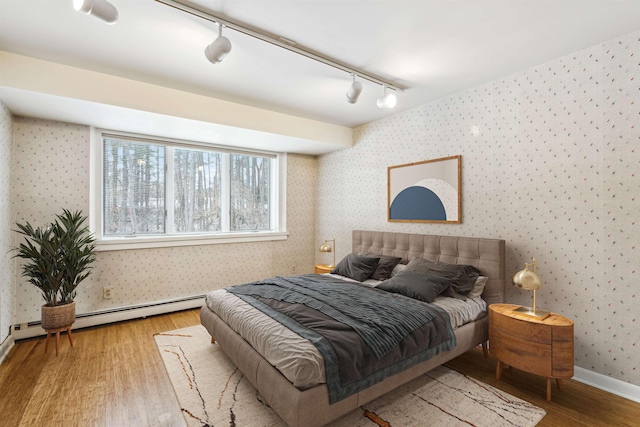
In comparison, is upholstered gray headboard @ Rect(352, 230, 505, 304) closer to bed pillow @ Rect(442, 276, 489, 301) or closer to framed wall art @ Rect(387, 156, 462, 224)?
bed pillow @ Rect(442, 276, 489, 301)

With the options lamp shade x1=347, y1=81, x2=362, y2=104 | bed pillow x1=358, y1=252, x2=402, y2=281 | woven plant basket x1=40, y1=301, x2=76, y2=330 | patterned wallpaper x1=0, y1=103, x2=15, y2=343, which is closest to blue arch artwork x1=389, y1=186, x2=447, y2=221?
bed pillow x1=358, y1=252, x2=402, y2=281

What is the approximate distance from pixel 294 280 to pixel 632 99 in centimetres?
322

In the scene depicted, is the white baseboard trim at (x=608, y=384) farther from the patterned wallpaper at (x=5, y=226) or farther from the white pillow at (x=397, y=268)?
the patterned wallpaper at (x=5, y=226)

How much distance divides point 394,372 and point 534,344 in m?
1.12

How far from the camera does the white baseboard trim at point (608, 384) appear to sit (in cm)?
222

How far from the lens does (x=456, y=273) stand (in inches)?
114

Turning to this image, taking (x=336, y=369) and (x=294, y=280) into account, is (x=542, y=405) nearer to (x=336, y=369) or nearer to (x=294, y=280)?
(x=336, y=369)

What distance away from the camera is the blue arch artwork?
3.51m

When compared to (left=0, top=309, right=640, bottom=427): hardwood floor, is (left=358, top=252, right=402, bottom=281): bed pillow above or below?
above

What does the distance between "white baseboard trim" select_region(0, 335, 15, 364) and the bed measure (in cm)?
178

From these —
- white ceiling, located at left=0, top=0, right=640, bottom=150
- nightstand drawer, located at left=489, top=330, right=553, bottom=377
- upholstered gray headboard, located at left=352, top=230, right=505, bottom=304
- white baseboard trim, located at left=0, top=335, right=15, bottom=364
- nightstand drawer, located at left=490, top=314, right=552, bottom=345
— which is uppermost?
white ceiling, located at left=0, top=0, right=640, bottom=150

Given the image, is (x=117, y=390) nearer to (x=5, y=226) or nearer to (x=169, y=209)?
(x=5, y=226)

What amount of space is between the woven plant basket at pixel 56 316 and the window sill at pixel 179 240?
83cm

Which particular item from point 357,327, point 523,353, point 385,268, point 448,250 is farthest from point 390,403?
point 448,250
